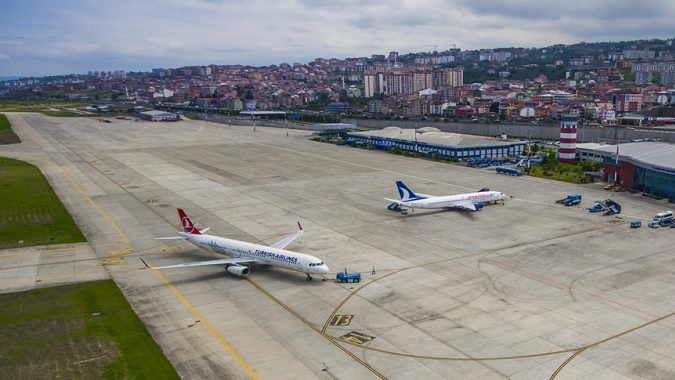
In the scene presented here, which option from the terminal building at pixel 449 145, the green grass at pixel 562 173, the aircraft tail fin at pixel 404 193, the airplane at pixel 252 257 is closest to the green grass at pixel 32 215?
the airplane at pixel 252 257

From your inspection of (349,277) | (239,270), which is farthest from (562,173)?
(239,270)

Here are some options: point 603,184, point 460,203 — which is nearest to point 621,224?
point 460,203

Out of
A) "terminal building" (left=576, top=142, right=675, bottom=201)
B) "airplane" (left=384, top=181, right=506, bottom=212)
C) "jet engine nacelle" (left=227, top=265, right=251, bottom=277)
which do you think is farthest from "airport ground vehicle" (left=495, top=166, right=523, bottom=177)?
"jet engine nacelle" (left=227, top=265, right=251, bottom=277)

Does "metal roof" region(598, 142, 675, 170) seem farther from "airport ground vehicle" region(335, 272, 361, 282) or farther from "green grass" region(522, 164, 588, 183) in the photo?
"airport ground vehicle" region(335, 272, 361, 282)

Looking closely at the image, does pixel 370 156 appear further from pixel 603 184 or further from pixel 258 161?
pixel 603 184

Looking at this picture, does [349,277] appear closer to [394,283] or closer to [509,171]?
[394,283]

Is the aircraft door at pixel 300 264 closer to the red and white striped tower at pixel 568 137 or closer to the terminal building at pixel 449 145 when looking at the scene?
the terminal building at pixel 449 145
